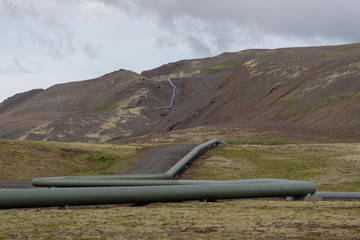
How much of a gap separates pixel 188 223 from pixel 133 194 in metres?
3.70

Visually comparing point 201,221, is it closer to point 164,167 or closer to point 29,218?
point 29,218

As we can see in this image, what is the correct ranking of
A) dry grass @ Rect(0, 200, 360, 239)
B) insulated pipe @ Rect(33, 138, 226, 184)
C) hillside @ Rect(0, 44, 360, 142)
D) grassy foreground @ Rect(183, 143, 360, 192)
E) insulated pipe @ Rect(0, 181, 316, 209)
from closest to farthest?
dry grass @ Rect(0, 200, 360, 239), insulated pipe @ Rect(0, 181, 316, 209), insulated pipe @ Rect(33, 138, 226, 184), grassy foreground @ Rect(183, 143, 360, 192), hillside @ Rect(0, 44, 360, 142)

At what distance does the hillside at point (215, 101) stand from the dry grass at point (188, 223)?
36.9m

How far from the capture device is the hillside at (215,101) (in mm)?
74500

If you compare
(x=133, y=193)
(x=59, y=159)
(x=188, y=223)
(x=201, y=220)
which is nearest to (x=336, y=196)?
(x=133, y=193)

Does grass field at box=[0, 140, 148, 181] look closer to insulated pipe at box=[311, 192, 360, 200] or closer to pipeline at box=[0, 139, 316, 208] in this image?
pipeline at box=[0, 139, 316, 208]

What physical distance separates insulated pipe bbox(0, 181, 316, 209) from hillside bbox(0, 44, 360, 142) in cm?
3289

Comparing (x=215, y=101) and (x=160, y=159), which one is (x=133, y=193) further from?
(x=215, y=101)

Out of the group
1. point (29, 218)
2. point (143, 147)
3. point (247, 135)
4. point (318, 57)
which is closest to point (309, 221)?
point (29, 218)

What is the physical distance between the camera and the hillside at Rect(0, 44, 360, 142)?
7450 centimetres

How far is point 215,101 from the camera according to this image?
115312 mm

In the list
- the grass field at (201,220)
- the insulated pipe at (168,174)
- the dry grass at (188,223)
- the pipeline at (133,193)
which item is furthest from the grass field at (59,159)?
the dry grass at (188,223)

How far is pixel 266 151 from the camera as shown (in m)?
36.7

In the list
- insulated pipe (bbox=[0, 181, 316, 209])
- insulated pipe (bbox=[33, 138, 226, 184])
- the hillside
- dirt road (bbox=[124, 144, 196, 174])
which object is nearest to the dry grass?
insulated pipe (bbox=[0, 181, 316, 209])
